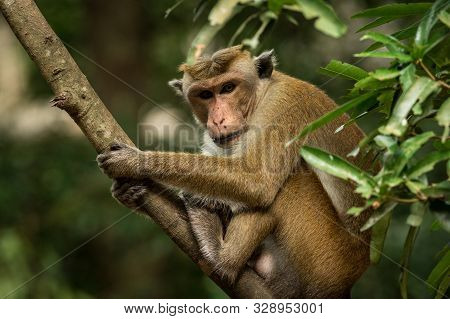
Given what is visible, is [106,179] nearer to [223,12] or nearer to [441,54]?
[441,54]

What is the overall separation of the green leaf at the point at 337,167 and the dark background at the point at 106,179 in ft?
20.0

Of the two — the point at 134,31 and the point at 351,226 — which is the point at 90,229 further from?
the point at 351,226

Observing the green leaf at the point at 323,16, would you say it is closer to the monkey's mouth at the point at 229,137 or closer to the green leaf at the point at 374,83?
the green leaf at the point at 374,83

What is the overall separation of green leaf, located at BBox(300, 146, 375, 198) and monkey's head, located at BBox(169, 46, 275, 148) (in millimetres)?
2645

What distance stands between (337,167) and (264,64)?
10.9 ft

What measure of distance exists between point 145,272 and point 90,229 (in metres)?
1.62

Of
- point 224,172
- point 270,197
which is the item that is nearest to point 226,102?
point 224,172

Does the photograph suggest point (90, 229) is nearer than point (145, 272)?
Yes

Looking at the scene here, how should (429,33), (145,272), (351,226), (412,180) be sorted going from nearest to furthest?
(412,180) → (429,33) → (351,226) → (145,272)

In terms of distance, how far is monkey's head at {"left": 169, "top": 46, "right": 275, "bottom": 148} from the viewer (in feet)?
→ 22.6

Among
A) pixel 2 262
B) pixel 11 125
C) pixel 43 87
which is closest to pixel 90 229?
pixel 2 262

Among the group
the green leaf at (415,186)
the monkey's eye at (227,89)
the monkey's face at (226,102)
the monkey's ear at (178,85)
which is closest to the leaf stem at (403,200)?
the green leaf at (415,186)

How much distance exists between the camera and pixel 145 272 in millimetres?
13086

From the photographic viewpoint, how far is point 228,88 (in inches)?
277
